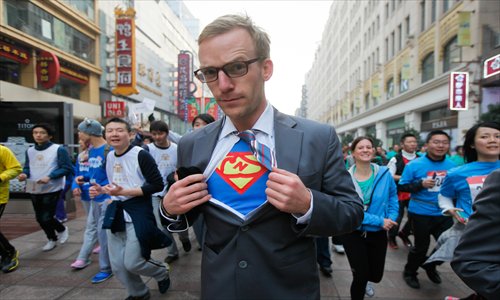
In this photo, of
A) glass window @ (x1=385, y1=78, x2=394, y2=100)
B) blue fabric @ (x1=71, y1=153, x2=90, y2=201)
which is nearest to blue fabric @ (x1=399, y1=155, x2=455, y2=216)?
blue fabric @ (x1=71, y1=153, x2=90, y2=201)

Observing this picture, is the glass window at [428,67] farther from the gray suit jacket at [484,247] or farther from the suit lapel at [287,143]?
the suit lapel at [287,143]

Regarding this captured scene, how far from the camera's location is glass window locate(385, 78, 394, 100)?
76.2ft

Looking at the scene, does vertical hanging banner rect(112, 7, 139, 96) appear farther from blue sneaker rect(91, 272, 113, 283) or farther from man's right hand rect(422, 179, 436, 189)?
man's right hand rect(422, 179, 436, 189)

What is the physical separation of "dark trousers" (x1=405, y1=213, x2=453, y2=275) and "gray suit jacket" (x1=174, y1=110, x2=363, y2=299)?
3.11 m

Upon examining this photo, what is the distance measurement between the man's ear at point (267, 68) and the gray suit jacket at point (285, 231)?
0.23m

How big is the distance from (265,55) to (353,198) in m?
0.82

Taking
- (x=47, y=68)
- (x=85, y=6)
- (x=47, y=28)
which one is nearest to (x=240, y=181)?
(x=47, y=68)

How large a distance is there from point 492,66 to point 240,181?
13.7 m

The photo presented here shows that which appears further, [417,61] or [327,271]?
[417,61]

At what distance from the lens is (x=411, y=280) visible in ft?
13.1

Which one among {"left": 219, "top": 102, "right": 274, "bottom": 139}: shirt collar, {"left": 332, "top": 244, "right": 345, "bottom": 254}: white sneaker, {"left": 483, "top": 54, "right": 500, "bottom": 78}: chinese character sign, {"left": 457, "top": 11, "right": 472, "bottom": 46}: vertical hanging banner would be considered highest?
{"left": 457, "top": 11, "right": 472, "bottom": 46}: vertical hanging banner

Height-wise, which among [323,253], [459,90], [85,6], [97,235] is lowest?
[323,253]

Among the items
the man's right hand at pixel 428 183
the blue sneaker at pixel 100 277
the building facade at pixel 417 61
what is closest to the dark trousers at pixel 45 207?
the blue sneaker at pixel 100 277

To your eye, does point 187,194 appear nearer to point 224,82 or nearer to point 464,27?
point 224,82
